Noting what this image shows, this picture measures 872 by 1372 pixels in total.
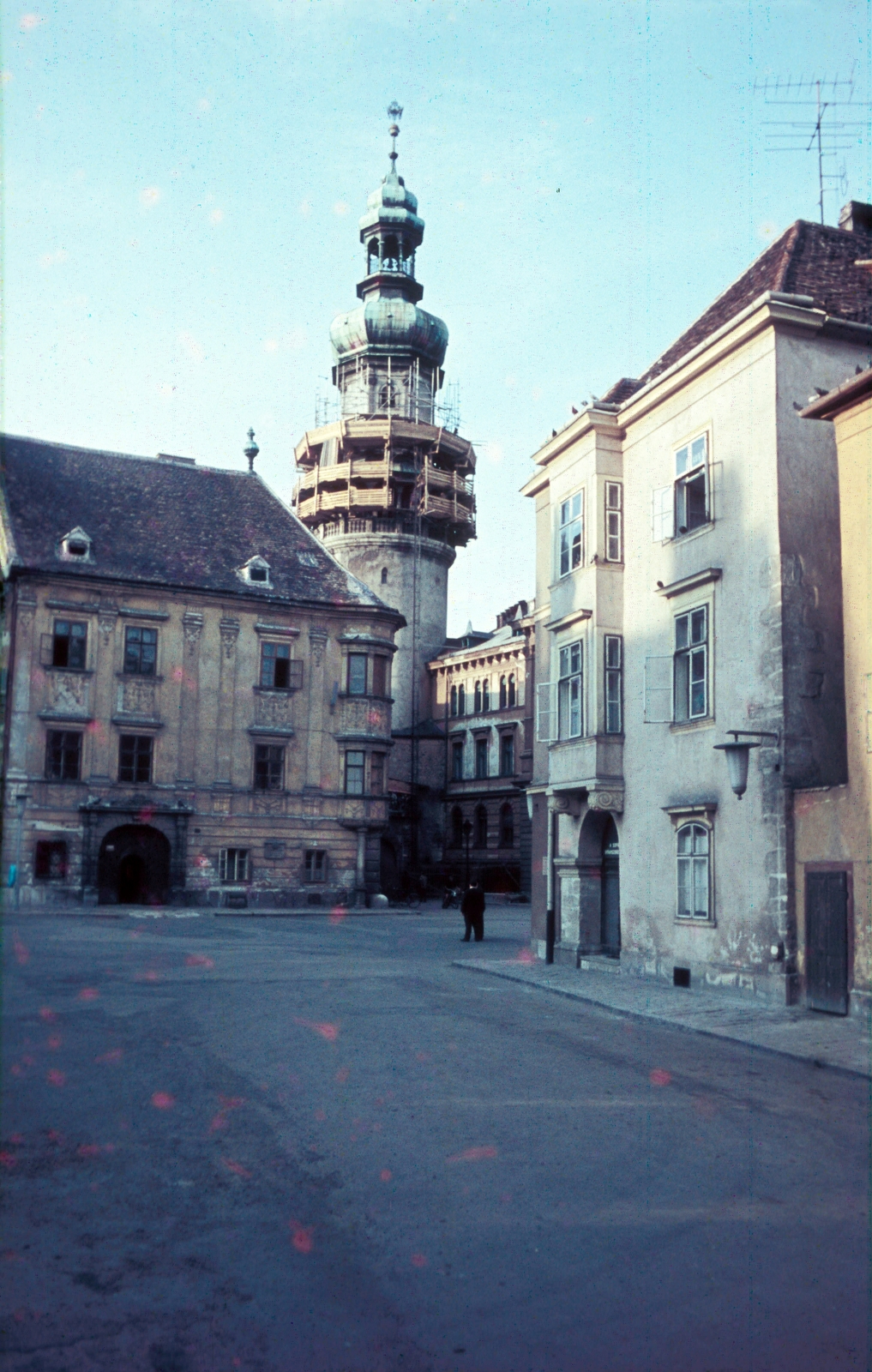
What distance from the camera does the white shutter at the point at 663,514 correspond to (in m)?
20.7

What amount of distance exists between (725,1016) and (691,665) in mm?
6157

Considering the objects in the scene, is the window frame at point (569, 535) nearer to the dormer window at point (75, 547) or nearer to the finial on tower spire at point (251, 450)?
the dormer window at point (75, 547)

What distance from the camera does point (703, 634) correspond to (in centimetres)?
1962

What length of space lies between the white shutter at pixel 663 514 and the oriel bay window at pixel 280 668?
25.9 m

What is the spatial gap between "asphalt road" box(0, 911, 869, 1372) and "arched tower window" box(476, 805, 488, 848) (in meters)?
53.1

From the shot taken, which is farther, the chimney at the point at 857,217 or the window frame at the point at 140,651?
the window frame at the point at 140,651

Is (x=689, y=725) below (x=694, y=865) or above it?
above

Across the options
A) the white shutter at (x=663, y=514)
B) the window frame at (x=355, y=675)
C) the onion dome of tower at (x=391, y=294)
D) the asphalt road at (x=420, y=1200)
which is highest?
the onion dome of tower at (x=391, y=294)

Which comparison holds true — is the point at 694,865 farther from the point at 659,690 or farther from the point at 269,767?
the point at 269,767

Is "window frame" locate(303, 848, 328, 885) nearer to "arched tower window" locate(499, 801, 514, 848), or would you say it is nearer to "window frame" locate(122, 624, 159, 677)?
"window frame" locate(122, 624, 159, 677)

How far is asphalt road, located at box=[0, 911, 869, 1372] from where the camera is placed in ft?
17.0

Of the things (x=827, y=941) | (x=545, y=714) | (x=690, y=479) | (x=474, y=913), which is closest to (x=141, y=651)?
(x=474, y=913)

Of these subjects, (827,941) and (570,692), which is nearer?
(827,941)

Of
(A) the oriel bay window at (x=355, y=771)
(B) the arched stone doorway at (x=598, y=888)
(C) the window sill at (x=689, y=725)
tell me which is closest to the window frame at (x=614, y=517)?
(C) the window sill at (x=689, y=725)
